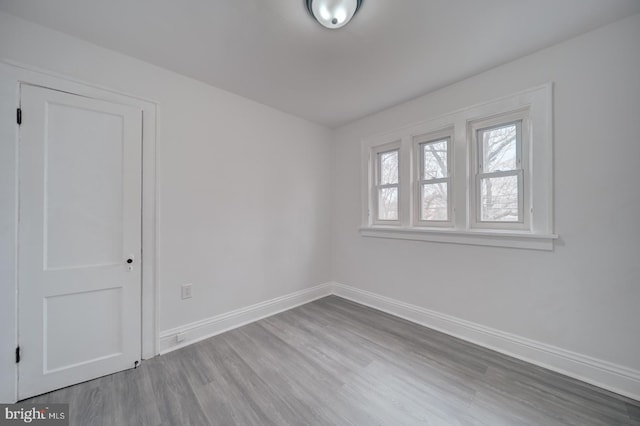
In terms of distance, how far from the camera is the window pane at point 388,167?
3158 mm

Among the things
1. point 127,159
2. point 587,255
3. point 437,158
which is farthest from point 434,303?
point 127,159

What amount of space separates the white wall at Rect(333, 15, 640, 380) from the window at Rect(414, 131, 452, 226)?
38 cm

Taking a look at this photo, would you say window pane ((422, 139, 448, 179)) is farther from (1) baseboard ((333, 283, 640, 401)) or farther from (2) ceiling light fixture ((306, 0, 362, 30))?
(2) ceiling light fixture ((306, 0, 362, 30))

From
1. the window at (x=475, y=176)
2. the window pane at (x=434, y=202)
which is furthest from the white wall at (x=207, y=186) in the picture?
the window pane at (x=434, y=202)

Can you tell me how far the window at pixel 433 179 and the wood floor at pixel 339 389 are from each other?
4.31 ft

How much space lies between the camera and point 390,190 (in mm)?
3193

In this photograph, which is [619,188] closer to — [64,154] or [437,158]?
[437,158]

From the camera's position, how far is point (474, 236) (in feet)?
7.64

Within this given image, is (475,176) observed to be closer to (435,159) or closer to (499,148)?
(499,148)

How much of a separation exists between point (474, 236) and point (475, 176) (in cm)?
62

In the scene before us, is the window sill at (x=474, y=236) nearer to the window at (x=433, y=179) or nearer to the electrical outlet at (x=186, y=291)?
the window at (x=433, y=179)

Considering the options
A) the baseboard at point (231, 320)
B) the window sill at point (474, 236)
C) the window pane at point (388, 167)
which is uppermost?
the window pane at point (388, 167)

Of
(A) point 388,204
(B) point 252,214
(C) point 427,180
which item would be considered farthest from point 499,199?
(B) point 252,214

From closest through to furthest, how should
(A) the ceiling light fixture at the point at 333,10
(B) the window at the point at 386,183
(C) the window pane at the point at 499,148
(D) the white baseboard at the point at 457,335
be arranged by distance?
1. (A) the ceiling light fixture at the point at 333,10
2. (D) the white baseboard at the point at 457,335
3. (C) the window pane at the point at 499,148
4. (B) the window at the point at 386,183
